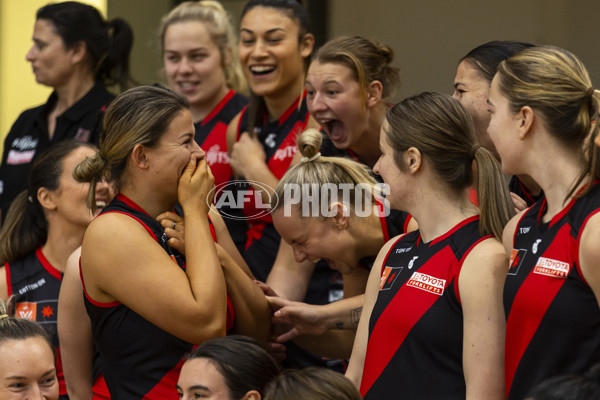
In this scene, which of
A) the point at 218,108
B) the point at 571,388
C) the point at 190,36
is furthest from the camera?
the point at 190,36

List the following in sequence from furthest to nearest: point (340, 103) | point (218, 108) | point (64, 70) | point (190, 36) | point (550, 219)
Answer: point (64, 70) < point (190, 36) < point (218, 108) < point (340, 103) < point (550, 219)

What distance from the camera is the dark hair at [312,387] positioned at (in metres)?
2.19

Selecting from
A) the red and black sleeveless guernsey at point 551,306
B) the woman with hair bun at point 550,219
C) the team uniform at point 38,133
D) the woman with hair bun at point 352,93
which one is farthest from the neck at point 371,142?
the team uniform at point 38,133

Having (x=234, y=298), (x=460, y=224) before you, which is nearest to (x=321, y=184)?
(x=234, y=298)

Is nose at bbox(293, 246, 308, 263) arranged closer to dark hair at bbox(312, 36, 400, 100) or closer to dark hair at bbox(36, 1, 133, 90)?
dark hair at bbox(312, 36, 400, 100)

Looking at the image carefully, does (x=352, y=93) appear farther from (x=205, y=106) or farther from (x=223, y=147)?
(x=205, y=106)

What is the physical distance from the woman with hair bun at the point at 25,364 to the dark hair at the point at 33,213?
0.88 metres

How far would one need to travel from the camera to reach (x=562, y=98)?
225 cm

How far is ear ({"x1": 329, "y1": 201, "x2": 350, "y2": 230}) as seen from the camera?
3.18 metres

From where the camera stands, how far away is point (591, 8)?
4090 millimetres

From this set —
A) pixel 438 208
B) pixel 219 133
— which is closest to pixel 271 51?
pixel 219 133

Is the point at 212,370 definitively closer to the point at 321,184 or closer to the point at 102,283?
the point at 102,283

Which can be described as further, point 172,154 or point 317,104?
point 317,104

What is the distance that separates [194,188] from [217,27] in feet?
6.93
